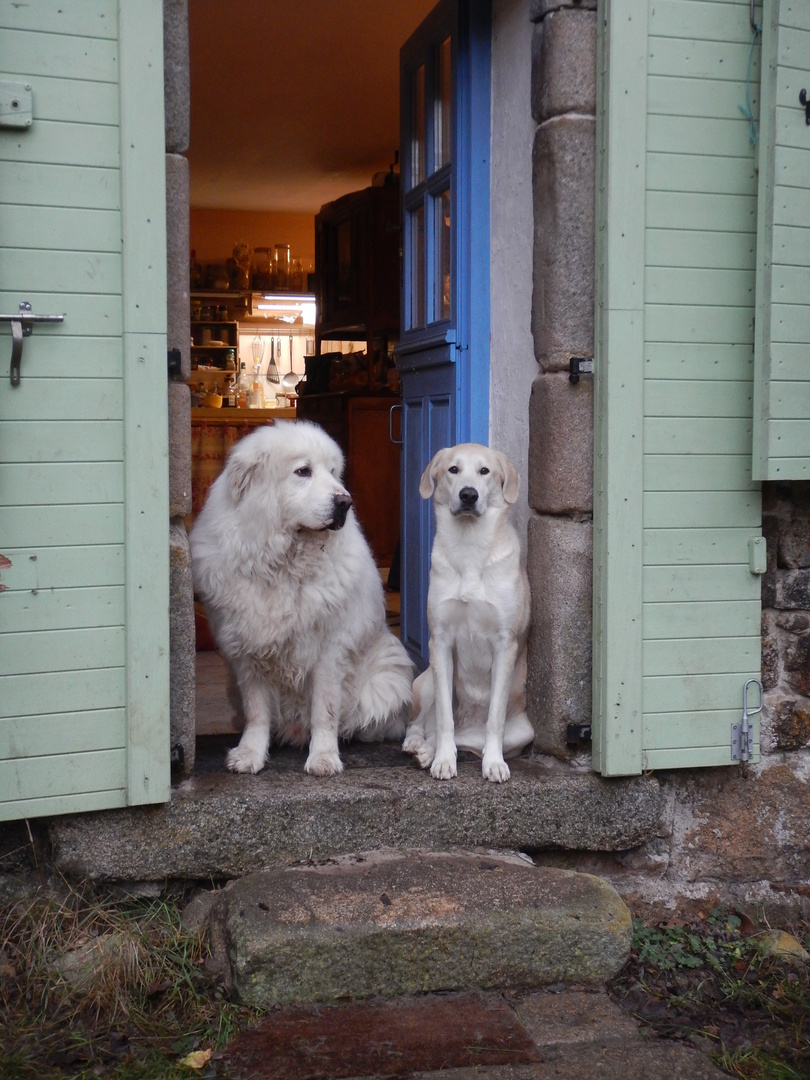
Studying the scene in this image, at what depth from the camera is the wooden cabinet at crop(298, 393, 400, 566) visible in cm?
847

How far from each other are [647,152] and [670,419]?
33.4 inches

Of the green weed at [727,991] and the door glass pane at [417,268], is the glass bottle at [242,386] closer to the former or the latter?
the door glass pane at [417,268]

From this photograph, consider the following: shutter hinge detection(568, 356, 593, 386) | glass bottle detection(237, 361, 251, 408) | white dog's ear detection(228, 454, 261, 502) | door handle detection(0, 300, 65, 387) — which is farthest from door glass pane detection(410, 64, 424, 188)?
glass bottle detection(237, 361, 251, 408)

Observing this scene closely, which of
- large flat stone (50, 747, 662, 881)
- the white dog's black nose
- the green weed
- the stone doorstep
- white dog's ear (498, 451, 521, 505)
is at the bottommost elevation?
the green weed

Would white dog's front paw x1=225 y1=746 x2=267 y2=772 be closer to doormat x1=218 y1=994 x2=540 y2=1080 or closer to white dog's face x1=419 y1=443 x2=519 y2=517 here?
doormat x1=218 y1=994 x2=540 y2=1080

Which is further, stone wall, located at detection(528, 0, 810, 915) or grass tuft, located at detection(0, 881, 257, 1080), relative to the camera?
stone wall, located at detection(528, 0, 810, 915)

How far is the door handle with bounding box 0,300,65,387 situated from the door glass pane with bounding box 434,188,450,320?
6.07ft

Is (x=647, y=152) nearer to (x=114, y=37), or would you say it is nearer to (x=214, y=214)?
(x=114, y=37)

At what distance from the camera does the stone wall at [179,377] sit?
10.5 feet

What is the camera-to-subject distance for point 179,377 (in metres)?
3.31

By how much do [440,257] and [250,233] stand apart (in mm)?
7929

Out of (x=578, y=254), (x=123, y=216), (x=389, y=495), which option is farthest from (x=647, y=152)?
(x=389, y=495)

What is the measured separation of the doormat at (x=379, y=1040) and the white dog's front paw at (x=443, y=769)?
2.41 feet

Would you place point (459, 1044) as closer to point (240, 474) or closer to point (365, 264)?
point (240, 474)
